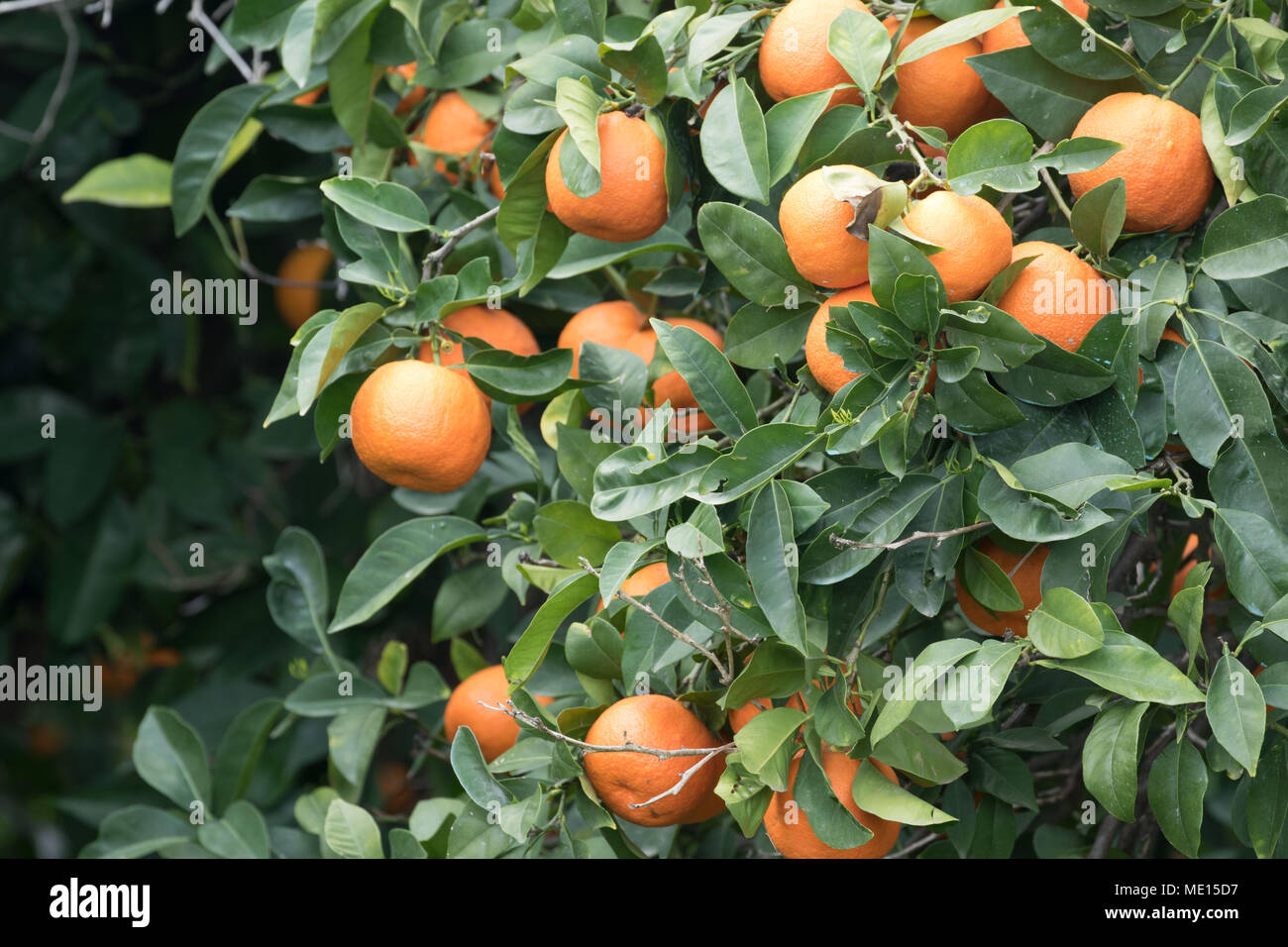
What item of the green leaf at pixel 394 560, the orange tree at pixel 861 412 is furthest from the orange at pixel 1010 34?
the green leaf at pixel 394 560

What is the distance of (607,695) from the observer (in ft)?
2.85

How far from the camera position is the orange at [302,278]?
1.68 m

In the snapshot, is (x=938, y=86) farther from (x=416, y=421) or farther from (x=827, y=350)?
(x=416, y=421)

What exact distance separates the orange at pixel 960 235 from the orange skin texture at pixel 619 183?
20 cm

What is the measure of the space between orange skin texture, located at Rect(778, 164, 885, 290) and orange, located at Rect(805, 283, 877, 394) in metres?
0.01

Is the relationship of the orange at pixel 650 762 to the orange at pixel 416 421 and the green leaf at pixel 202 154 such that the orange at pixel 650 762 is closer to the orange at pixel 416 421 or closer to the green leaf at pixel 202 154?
the orange at pixel 416 421

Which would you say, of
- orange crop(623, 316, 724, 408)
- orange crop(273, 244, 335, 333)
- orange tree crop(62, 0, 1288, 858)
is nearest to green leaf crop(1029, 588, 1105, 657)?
orange tree crop(62, 0, 1288, 858)

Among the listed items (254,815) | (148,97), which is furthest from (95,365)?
(254,815)

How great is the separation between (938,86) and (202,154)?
2.50ft

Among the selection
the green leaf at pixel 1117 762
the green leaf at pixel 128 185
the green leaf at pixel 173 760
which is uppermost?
the green leaf at pixel 128 185

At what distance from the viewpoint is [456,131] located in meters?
1.12

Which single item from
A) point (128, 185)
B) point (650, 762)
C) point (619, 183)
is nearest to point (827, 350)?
point (619, 183)
